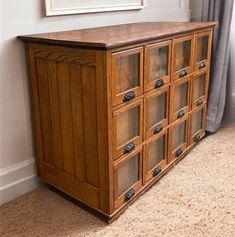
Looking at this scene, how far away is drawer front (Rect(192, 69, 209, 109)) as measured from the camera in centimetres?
216

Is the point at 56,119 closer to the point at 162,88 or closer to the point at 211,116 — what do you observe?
the point at 162,88

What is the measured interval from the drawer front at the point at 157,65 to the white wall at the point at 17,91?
486mm

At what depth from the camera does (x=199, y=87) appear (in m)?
2.29

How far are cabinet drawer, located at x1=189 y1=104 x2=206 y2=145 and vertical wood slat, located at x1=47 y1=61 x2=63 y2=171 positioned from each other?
934mm

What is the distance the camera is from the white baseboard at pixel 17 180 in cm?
170

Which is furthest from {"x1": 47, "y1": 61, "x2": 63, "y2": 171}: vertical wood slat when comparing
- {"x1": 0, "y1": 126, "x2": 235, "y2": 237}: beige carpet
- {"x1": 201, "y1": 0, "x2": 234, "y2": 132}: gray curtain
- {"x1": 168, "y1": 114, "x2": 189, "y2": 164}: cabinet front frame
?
{"x1": 201, "y1": 0, "x2": 234, "y2": 132}: gray curtain

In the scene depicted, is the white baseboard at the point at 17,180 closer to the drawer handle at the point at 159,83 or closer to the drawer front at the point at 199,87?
the drawer handle at the point at 159,83

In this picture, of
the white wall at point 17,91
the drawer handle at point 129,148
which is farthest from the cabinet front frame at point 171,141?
the white wall at point 17,91

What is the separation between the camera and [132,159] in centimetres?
166

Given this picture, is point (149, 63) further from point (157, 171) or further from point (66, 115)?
point (157, 171)

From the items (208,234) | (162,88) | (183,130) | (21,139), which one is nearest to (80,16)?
(162,88)

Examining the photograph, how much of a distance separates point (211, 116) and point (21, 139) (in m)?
1.48

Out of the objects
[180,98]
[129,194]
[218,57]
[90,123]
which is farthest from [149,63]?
[218,57]

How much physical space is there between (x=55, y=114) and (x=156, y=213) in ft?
2.23
